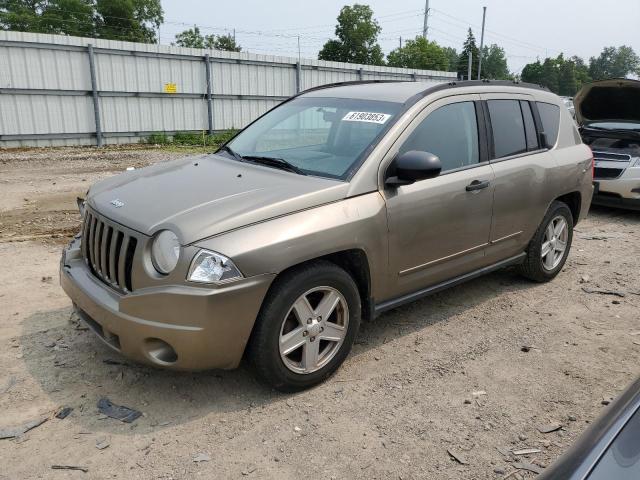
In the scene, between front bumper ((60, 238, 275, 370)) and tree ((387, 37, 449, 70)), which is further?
tree ((387, 37, 449, 70))

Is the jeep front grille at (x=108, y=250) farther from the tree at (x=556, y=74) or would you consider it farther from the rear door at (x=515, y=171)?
the tree at (x=556, y=74)

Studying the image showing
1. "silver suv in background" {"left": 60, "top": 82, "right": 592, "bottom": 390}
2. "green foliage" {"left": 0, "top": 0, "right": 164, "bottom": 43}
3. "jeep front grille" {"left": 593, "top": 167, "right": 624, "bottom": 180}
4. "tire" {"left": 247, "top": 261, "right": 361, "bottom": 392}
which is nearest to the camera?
"silver suv in background" {"left": 60, "top": 82, "right": 592, "bottom": 390}

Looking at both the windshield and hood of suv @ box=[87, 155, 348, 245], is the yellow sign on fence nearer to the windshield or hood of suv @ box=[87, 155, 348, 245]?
the windshield

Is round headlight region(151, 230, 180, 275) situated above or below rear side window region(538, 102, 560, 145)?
below

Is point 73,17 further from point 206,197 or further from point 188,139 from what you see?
point 206,197

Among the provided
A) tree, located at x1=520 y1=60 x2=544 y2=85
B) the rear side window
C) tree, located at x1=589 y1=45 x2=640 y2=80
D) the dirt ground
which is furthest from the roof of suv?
tree, located at x1=589 y1=45 x2=640 y2=80

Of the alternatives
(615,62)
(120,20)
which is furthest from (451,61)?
(120,20)

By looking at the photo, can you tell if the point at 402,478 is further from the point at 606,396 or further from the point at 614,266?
the point at 614,266

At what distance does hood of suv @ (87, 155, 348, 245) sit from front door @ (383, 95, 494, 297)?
22.9 inches

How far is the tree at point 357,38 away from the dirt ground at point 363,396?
180ft

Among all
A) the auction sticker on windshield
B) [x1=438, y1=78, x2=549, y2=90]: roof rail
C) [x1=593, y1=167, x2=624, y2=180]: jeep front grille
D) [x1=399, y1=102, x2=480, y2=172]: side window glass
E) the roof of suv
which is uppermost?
[x1=438, y1=78, x2=549, y2=90]: roof rail

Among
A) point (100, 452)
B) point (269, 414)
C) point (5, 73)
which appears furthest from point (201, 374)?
point (5, 73)

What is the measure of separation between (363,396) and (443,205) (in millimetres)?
1458

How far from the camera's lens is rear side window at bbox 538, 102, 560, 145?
199 inches
